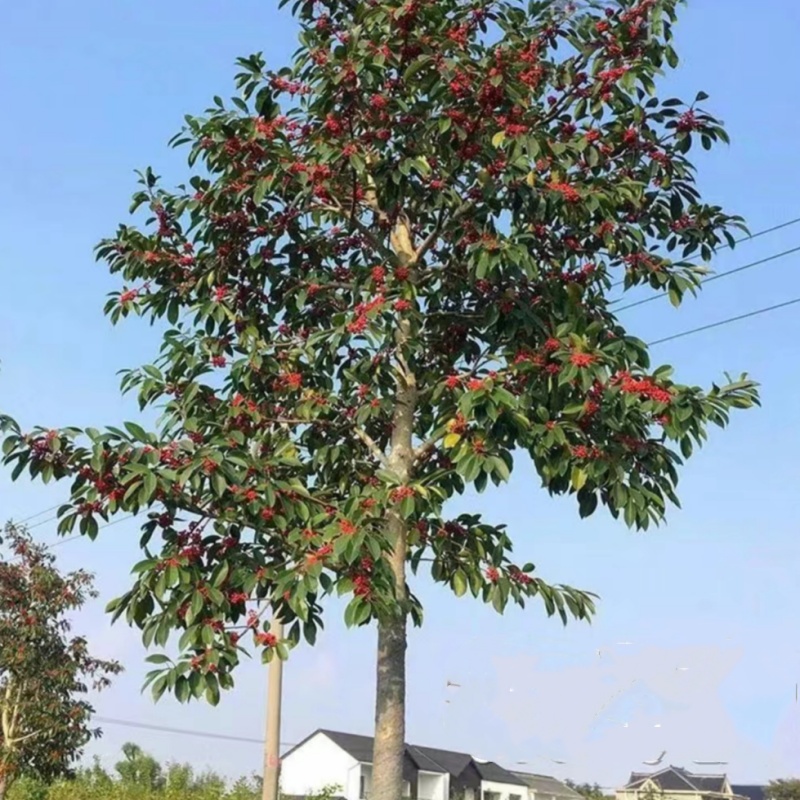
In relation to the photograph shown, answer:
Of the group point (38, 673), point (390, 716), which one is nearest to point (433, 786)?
point (38, 673)

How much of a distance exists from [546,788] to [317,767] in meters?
16.8

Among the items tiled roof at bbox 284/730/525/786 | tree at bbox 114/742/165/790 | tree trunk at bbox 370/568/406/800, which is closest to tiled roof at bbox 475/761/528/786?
tiled roof at bbox 284/730/525/786

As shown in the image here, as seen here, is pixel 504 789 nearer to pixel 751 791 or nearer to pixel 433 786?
pixel 433 786

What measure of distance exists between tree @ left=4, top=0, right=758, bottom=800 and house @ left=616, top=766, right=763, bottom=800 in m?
48.4

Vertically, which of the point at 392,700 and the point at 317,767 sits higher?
the point at 317,767

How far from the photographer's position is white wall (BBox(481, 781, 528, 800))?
52.6 meters

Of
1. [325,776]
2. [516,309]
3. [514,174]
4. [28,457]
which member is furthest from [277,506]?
[325,776]

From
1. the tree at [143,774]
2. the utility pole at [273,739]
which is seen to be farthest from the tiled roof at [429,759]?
the utility pole at [273,739]

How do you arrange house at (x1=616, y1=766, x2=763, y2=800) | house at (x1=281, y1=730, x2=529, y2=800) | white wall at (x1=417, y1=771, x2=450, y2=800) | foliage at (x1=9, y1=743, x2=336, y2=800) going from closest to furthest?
foliage at (x1=9, y1=743, x2=336, y2=800) → house at (x1=281, y1=730, x2=529, y2=800) → white wall at (x1=417, y1=771, x2=450, y2=800) → house at (x1=616, y1=766, x2=763, y2=800)

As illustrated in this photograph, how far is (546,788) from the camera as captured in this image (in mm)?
58656

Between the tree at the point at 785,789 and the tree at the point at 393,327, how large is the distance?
177ft

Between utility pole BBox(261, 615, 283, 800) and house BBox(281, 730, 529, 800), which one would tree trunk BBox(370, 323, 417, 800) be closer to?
utility pole BBox(261, 615, 283, 800)

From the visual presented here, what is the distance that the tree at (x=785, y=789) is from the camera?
54.5m

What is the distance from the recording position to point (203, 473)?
5.18 meters
